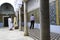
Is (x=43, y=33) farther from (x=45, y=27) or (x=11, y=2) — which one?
(x=11, y=2)

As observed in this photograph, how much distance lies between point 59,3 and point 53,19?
170 centimetres

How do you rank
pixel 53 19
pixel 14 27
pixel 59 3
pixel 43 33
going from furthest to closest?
pixel 14 27 < pixel 53 19 < pixel 59 3 < pixel 43 33

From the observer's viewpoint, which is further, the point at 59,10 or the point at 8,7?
the point at 8,7

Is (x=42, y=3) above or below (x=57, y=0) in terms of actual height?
below

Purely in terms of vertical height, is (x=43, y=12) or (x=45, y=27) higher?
(x=43, y=12)

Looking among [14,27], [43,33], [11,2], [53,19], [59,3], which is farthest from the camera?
[11,2]

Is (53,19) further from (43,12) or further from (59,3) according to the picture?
(43,12)

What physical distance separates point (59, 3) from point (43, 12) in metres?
8.19

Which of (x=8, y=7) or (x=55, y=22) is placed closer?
(x=55, y=22)

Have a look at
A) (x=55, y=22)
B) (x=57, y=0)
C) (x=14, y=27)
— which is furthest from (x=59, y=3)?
(x=14, y=27)

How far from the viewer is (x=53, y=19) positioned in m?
15.0

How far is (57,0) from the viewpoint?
46.3 feet

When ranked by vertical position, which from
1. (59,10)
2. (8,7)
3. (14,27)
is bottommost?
(14,27)

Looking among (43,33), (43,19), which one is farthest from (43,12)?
(43,33)
